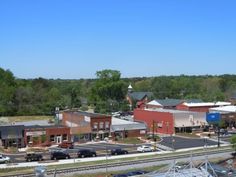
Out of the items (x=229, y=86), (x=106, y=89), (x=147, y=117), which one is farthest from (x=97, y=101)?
(x=229, y=86)

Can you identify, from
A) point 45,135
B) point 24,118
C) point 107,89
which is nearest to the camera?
point 45,135

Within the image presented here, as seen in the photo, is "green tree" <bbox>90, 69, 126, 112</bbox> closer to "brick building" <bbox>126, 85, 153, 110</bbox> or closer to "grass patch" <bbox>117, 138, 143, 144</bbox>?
"brick building" <bbox>126, 85, 153, 110</bbox>

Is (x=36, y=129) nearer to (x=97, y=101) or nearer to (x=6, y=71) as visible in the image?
(x=97, y=101)

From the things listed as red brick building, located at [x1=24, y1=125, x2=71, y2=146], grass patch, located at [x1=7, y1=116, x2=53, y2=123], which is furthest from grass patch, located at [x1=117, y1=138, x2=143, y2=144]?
grass patch, located at [x1=7, y1=116, x2=53, y2=123]

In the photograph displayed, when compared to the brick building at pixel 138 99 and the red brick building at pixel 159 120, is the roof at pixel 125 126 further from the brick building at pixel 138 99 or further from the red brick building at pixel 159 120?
the brick building at pixel 138 99

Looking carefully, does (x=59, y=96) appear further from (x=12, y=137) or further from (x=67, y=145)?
(x=67, y=145)

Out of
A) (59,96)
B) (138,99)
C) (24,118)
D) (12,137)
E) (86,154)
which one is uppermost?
(59,96)

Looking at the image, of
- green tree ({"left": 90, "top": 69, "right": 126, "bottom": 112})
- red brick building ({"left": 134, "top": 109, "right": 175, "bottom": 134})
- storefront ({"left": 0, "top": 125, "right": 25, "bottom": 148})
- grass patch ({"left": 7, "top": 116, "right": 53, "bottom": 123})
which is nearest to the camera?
storefront ({"left": 0, "top": 125, "right": 25, "bottom": 148})

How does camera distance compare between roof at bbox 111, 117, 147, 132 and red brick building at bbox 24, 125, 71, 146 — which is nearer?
red brick building at bbox 24, 125, 71, 146

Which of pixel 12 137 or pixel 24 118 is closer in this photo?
pixel 12 137

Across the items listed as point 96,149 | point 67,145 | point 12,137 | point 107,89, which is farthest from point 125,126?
point 107,89
